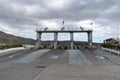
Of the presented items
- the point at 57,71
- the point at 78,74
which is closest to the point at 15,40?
the point at 57,71

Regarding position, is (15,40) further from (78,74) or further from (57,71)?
(78,74)

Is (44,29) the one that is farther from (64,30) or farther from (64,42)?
(64,42)

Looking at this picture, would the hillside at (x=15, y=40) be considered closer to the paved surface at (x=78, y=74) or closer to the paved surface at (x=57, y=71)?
the paved surface at (x=57, y=71)

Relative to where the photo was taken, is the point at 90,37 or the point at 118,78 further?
the point at 90,37

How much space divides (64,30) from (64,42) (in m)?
32.7

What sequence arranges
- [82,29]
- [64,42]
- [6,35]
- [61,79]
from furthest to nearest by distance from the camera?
[6,35], [64,42], [82,29], [61,79]

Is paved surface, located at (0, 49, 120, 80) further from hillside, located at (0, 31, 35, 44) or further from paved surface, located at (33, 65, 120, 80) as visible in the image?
hillside, located at (0, 31, 35, 44)

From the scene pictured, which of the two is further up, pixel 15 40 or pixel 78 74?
pixel 15 40

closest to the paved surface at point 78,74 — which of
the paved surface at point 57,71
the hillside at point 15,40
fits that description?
the paved surface at point 57,71

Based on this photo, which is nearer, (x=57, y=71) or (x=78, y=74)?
(x=78, y=74)

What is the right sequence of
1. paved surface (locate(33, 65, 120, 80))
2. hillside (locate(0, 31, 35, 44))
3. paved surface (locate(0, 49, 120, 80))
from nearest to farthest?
paved surface (locate(33, 65, 120, 80)), paved surface (locate(0, 49, 120, 80)), hillside (locate(0, 31, 35, 44))

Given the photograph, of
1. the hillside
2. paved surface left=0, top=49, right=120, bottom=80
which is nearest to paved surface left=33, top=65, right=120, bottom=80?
paved surface left=0, top=49, right=120, bottom=80

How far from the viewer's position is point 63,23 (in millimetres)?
A: 69312

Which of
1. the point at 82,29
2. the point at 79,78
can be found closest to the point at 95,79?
the point at 79,78
